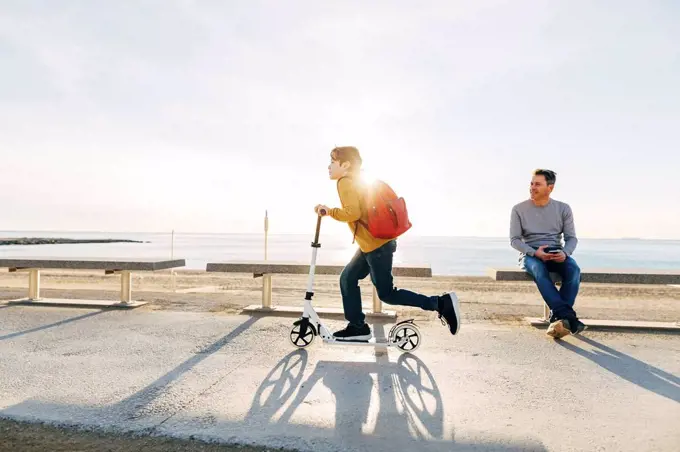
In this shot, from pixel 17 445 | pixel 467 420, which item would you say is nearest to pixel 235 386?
pixel 17 445

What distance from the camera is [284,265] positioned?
18.5 feet

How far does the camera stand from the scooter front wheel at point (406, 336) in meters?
4.14

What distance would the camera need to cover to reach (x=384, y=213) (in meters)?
3.99

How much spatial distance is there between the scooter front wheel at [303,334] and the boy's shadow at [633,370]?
2.38 m

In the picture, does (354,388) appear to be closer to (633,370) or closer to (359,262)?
(359,262)

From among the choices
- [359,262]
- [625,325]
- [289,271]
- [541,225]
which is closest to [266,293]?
[289,271]

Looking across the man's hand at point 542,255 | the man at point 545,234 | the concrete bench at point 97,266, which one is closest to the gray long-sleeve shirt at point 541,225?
the man at point 545,234

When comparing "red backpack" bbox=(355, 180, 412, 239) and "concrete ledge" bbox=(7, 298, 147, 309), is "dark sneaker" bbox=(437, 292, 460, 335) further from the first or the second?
"concrete ledge" bbox=(7, 298, 147, 309)

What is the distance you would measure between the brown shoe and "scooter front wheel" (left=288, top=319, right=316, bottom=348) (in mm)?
2349

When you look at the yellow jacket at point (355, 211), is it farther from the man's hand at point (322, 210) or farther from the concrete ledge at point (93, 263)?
the concrete ledge at point (93, 263)

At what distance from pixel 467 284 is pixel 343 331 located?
260 inches

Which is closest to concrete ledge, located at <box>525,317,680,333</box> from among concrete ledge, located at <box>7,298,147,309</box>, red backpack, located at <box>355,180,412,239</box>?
red backpack, located at <box>355,180,412,239</box>

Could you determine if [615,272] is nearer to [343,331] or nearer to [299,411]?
[343,331]

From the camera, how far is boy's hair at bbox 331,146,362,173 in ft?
13.8
